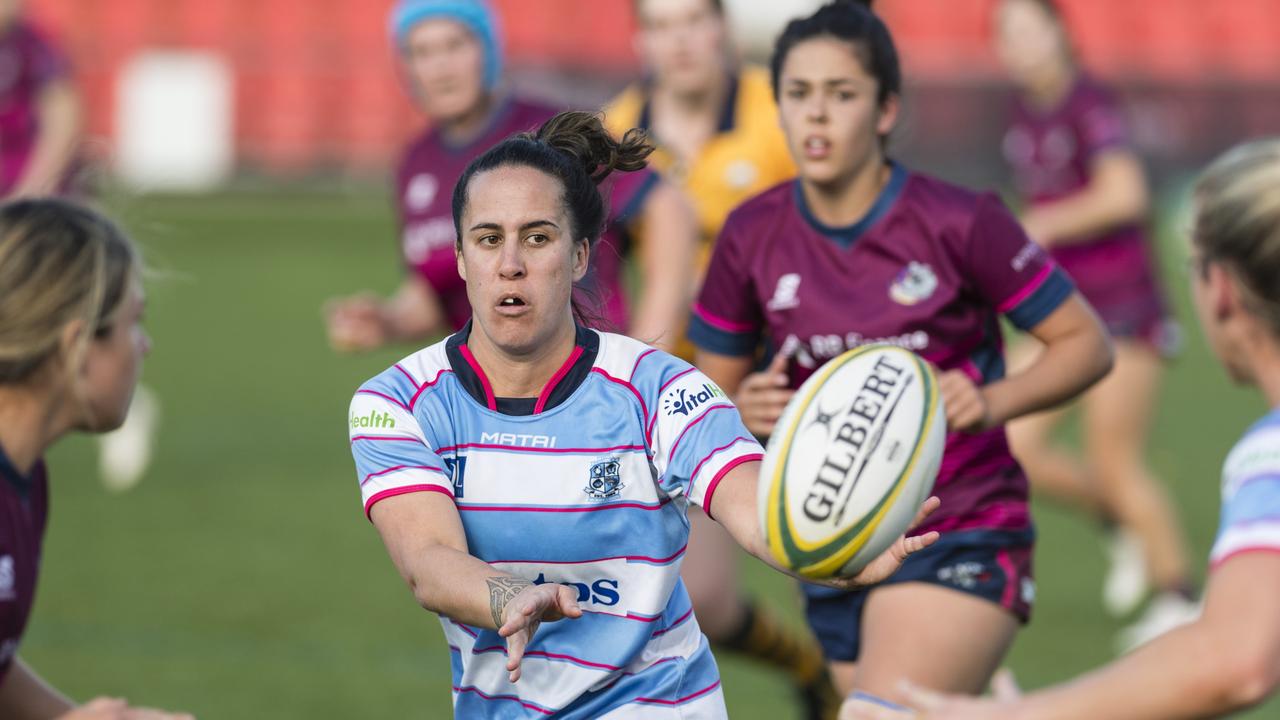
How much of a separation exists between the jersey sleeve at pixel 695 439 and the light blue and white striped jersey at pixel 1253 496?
0.97 m

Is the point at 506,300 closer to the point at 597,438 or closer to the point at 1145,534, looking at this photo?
the point at 597,438

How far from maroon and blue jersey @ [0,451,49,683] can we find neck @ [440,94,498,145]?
272 cm

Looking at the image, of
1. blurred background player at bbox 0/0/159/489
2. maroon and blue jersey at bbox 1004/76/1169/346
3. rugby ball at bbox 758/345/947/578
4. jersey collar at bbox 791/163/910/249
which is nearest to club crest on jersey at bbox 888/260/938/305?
jersey collar at bbox 791/163/910/249

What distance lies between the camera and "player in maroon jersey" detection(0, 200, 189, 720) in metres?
3.41

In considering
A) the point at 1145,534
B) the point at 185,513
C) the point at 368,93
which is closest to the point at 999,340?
the point at 1145,534

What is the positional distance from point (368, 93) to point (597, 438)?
2622 cm

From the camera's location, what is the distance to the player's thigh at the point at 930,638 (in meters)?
4.24

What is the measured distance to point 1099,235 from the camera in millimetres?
8023

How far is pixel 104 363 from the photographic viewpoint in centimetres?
358

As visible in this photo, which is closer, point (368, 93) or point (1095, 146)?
point (1095, 146)

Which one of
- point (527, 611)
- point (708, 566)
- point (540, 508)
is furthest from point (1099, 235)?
point (527, 611)

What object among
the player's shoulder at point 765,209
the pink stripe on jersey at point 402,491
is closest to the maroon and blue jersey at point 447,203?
the player's shoulder at point 765,209

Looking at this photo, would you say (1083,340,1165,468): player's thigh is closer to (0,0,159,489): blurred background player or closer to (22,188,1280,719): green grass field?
(22,188,1280,719): green grass field

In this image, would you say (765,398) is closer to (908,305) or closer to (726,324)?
(726,324)
